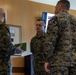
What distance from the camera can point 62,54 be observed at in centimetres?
228

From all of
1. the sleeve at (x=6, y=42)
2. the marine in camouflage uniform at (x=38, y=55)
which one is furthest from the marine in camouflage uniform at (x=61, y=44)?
the marine in camouflage uniform at (x=38, y=55)

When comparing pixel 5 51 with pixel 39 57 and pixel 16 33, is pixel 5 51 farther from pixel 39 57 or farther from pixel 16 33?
pixel 16 33

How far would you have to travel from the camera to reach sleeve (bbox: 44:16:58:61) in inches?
89.7

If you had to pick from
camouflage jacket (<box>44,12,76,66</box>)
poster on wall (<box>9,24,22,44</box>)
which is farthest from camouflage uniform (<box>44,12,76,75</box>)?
poster on wall (<box>9,24,22,44</box>)

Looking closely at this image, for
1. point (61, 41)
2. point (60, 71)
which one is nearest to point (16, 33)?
point (61, 41)

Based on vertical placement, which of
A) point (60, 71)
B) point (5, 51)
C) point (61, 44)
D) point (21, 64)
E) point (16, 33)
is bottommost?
point (21, 64)

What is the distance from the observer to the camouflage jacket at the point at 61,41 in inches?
89.4

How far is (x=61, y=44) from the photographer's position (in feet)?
7.64

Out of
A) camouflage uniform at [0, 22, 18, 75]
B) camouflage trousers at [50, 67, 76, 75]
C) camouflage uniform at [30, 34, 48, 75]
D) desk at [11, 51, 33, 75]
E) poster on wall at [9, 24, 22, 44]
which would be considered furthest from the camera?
poster on wall at [9, 24, 22, 44]

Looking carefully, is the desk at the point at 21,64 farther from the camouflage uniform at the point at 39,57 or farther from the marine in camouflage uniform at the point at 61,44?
the marine in camouflage uniform at the point at 61,44

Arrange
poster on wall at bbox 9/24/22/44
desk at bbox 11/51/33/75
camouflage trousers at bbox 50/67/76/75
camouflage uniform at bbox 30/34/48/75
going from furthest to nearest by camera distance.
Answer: poster on wall at bbox 9/24/22/44 < desk at bbox 11/51/33/75 < camouflage uniform at bbox 30/34/48/75 < camouflage trousers at bbox 50/67/76/75

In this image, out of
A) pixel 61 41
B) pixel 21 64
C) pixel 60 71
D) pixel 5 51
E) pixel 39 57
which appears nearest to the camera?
pixel 60 71

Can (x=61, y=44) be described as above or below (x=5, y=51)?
above

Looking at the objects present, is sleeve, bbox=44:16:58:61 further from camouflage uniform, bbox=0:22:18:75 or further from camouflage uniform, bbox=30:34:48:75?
camouflage uniform, bbox=30:34:48:75
